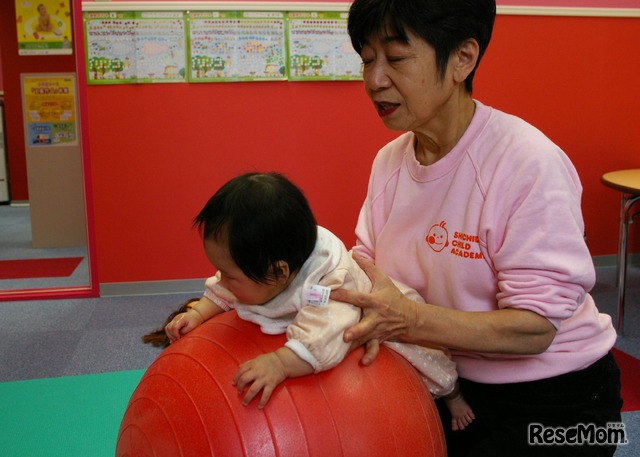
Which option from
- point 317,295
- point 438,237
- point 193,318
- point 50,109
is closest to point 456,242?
point 438,237

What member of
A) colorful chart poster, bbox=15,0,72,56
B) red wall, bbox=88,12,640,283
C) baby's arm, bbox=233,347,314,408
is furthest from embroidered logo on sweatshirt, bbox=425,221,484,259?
colorful chart poster, bbox=15,0,72,56

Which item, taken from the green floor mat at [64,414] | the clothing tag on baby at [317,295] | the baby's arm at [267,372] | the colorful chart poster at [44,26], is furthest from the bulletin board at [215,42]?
the baby's arm at [267,372]

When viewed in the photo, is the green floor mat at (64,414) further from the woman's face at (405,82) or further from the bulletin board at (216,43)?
the bulletin board at (216,43)

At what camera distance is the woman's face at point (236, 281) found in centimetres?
111

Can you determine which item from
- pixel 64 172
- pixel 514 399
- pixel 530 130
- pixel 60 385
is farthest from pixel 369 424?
pixel 64 172

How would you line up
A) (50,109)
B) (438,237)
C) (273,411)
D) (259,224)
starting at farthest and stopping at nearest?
(50,109) < (438,237) < (259,224) < (273,411)

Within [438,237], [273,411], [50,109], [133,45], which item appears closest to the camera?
[273,411]

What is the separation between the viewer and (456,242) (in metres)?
1.17

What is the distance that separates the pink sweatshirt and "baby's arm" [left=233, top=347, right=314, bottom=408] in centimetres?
35

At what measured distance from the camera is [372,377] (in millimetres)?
1046

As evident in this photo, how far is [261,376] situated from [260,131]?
2.86 meters

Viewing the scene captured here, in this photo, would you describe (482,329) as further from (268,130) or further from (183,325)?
(268,130)

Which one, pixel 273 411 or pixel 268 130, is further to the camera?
pixel 268 130

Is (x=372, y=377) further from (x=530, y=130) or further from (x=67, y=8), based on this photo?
(x=67, y=8)
